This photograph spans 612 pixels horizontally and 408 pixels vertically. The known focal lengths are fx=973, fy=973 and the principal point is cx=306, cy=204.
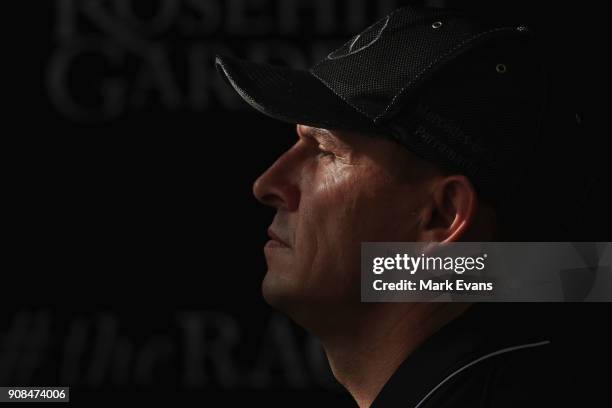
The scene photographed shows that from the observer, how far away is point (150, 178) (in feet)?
6.32

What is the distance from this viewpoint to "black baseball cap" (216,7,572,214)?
968 mm

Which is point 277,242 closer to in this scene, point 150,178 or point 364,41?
point 364,41

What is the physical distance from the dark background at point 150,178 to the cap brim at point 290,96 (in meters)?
0.83

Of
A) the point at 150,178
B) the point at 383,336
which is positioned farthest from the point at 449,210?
the point at 150,178

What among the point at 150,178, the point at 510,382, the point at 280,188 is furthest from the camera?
the point at 150,178

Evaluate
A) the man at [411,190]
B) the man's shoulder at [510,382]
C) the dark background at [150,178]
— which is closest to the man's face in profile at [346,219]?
the man at [411,190]

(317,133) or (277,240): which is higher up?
(317,133)

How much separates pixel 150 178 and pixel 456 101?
1.06m

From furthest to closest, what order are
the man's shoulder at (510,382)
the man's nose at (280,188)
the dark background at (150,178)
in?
the dark background at (150,178)
the man's nose at (280,188)
the man's shoulder at (510,382)

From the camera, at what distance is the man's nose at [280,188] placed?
1.03 meters

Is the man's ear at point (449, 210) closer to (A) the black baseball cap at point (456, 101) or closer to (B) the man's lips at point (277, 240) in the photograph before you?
(A) the black baseball cap at point (456, 101)

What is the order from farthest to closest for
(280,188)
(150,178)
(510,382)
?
1. (150,178)
2. (280,188)
3. (510,382)

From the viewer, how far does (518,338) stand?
990 millimetres

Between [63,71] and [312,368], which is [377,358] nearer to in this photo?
[312,368]
